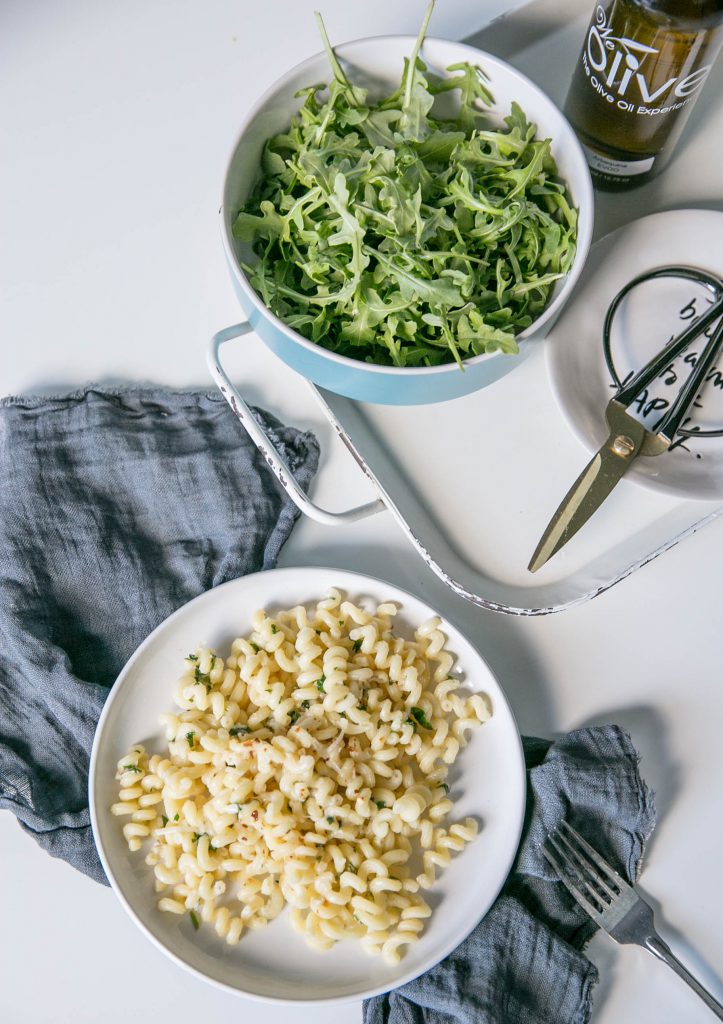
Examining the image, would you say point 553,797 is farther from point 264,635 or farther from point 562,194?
point 562,194

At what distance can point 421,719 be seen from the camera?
41.4 inches

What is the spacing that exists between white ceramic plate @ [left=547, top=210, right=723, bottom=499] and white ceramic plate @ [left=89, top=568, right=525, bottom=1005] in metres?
0.32

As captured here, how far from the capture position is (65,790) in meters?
1.10

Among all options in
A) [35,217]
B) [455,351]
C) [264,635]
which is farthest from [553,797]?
[35,217]

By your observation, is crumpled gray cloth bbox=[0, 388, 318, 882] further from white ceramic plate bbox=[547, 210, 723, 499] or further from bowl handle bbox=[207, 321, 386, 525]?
white ceramic plate bbox=[547, 210, 723, 499]

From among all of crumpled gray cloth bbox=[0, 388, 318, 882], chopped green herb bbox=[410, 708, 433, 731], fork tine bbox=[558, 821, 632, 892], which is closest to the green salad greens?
crumpled gray cloth bbox=[0, 388, 318, 882]

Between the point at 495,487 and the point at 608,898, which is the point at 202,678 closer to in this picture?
the point at 495,487

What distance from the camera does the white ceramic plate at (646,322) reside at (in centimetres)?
100

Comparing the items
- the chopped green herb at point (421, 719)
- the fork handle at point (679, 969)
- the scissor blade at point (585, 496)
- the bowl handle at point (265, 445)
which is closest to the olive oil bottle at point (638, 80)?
the scissor blade at point (585, 496)

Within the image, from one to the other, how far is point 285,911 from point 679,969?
0.46 metres

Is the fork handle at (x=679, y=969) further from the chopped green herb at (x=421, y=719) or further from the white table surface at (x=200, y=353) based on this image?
the chopped green herb at (x=421, y=719)

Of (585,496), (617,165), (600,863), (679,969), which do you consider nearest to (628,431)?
(585,496)

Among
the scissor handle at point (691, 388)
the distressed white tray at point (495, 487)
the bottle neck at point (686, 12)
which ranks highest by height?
the bottle neck at point (686, 12)

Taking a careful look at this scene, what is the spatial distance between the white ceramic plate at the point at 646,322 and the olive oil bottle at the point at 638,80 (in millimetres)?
77
